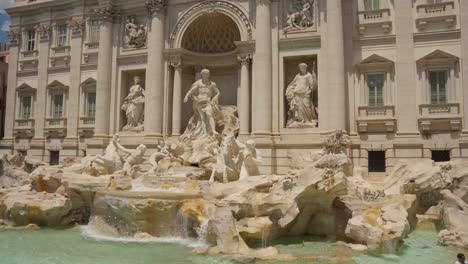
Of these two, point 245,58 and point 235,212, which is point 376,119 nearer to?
point 245,58

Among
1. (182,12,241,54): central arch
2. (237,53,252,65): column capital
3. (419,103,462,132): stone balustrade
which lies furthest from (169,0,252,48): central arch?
(419,103,462,132): stone balustrade

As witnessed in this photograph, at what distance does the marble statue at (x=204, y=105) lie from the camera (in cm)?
2039

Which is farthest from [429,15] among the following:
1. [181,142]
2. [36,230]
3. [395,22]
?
[36,230]

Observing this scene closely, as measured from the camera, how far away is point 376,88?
19.0 m

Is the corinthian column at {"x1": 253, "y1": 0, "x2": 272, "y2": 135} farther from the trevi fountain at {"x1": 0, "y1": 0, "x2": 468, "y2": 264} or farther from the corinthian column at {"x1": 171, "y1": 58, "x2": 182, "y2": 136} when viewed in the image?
the corinthian column at {"x1": 171, "y1": 58, "x2": 182, "y2": 136}

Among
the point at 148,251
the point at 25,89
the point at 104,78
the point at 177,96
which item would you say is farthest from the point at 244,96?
the point at 25,89

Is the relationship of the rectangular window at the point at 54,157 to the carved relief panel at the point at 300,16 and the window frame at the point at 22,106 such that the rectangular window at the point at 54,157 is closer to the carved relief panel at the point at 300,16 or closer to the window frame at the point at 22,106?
the window frame at the point at 22,106

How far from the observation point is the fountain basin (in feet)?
42.7

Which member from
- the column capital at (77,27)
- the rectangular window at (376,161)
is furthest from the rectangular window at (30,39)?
the rectangular window at (376,161)

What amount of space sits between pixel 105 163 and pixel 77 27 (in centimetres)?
1199

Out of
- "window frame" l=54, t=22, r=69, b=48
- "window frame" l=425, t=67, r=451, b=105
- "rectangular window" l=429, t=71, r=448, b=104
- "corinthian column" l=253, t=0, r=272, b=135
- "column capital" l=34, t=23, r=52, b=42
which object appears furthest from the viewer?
"column capital" l=34, t=23, r=52, b=42

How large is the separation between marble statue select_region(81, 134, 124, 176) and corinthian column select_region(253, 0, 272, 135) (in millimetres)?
6602

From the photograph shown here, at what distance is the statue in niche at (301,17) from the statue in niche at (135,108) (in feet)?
30.0

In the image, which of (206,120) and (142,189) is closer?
(142,189)
